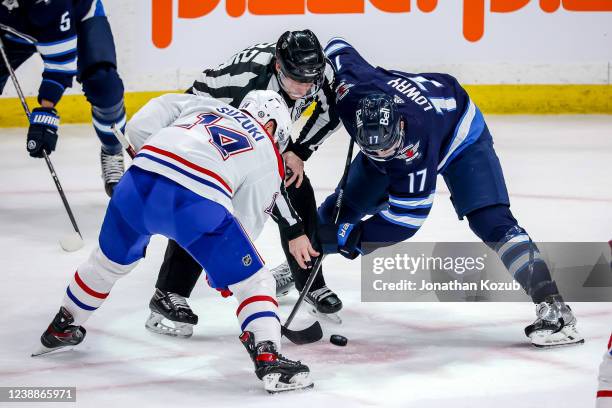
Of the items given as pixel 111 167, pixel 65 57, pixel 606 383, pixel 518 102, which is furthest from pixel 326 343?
pixel 518 102

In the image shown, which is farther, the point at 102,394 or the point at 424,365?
the point at 424,365

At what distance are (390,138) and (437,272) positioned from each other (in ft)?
3.78

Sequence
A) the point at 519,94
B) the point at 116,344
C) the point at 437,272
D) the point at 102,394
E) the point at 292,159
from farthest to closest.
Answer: the point at 519,94, the point at 437,272, the point at 292,159, the point at 116,344, the point at 102,394

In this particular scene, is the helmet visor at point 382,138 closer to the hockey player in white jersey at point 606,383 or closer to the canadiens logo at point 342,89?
the canadiens logo at point 342,89

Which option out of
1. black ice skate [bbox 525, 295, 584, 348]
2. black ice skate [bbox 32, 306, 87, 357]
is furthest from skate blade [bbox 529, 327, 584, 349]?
black ice skate [bbox 32, 306, 87, 357]

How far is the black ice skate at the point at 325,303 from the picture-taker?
13.6 ft

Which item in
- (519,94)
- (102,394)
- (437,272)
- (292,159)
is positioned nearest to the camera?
(102,394)

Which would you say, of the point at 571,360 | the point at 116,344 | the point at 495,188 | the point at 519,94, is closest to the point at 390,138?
the point at 495,188

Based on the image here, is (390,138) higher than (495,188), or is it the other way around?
(390,138)

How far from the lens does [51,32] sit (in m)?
5.36

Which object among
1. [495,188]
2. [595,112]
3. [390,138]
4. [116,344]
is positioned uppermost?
[390,138]

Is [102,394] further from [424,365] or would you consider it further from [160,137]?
[424,365]

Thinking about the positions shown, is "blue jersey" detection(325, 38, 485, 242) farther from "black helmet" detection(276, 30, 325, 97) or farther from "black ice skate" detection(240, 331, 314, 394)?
"black ice skate" detection(240, 331, 314, 394)

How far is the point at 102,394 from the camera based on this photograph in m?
3.30
